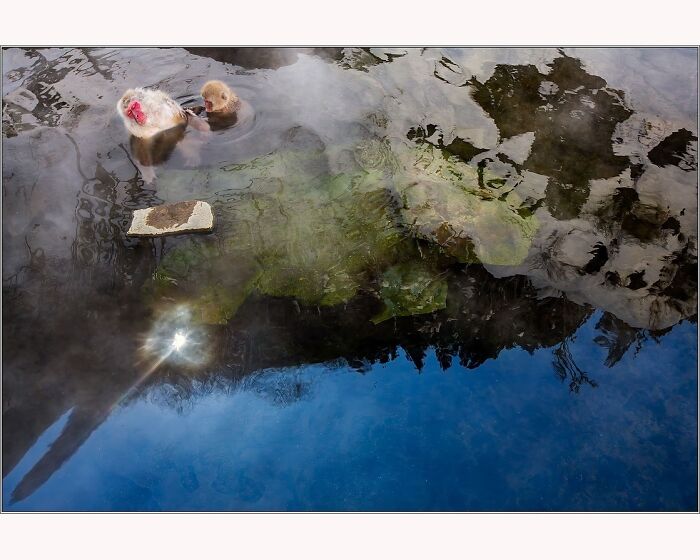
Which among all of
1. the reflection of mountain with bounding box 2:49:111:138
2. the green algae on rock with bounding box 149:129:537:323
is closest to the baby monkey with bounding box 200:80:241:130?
the green algae on rock with bounding box 149:129:537:323

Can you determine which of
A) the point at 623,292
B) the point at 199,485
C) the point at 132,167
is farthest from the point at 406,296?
the point at 132,167

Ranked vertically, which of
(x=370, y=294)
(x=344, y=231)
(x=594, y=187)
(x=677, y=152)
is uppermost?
(x=677, y=152)

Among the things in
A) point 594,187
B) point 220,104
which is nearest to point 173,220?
point 220,104

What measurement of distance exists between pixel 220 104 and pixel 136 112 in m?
0.83

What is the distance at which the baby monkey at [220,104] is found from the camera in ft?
15.3

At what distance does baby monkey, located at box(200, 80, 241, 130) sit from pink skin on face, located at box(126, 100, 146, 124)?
644 mm

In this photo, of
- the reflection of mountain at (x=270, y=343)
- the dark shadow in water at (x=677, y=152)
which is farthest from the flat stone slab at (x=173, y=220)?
the dark shadow in water at (x=677, y=152)

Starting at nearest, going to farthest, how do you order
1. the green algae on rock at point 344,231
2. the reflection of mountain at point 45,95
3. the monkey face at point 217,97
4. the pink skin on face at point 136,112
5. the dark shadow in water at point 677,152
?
the green algae on rock at point 344,231 < the dark shadow in water at point 677,152 < the pink skin on face at point 136,112 < the monkey face at point 217,97 < the reflection of mountain at point 45,95

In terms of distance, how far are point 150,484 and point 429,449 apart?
213 cm

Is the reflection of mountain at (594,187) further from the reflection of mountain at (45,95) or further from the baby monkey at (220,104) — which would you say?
the reflection of mountain at (45,95)

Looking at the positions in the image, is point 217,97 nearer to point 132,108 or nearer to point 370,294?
point 132,108

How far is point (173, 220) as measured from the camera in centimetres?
422

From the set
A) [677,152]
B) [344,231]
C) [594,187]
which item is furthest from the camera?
[677,152]

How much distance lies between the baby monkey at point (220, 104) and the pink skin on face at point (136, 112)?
644 millimetres
